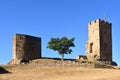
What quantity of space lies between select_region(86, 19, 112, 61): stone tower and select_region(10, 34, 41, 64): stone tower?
9.74m

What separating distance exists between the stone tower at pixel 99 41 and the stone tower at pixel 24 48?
9741 mm

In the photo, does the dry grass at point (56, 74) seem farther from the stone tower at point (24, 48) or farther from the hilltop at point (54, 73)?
the stone tower at point (24, 48)

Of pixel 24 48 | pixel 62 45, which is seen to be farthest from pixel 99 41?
pixel 24 48

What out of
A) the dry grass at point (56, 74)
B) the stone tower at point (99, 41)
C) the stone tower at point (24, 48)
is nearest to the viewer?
the dry grass at point (56, 74)

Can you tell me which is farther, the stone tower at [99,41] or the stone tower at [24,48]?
the stone tower at [99,41]

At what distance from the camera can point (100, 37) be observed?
62.3 metres

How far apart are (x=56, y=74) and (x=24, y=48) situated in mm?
14220

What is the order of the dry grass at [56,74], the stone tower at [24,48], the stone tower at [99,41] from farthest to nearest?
1. the stone tower at [99,41]
2. the stone tower at [24,48]
3. the dry grass at [56,74]

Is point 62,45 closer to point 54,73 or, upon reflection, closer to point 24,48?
point 24,48

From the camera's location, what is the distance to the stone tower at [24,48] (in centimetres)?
5388

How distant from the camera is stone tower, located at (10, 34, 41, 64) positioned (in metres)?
53.9

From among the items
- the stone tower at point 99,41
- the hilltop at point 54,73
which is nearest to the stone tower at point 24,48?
the hilltop at point 54,73

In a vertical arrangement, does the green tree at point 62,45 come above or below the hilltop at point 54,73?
above

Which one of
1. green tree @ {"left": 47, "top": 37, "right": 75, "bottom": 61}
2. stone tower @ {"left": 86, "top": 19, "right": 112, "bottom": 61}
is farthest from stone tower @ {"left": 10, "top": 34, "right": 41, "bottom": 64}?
stone tower @ {"left": 86, "top": 19, "right": 112, "bottom": 61}
